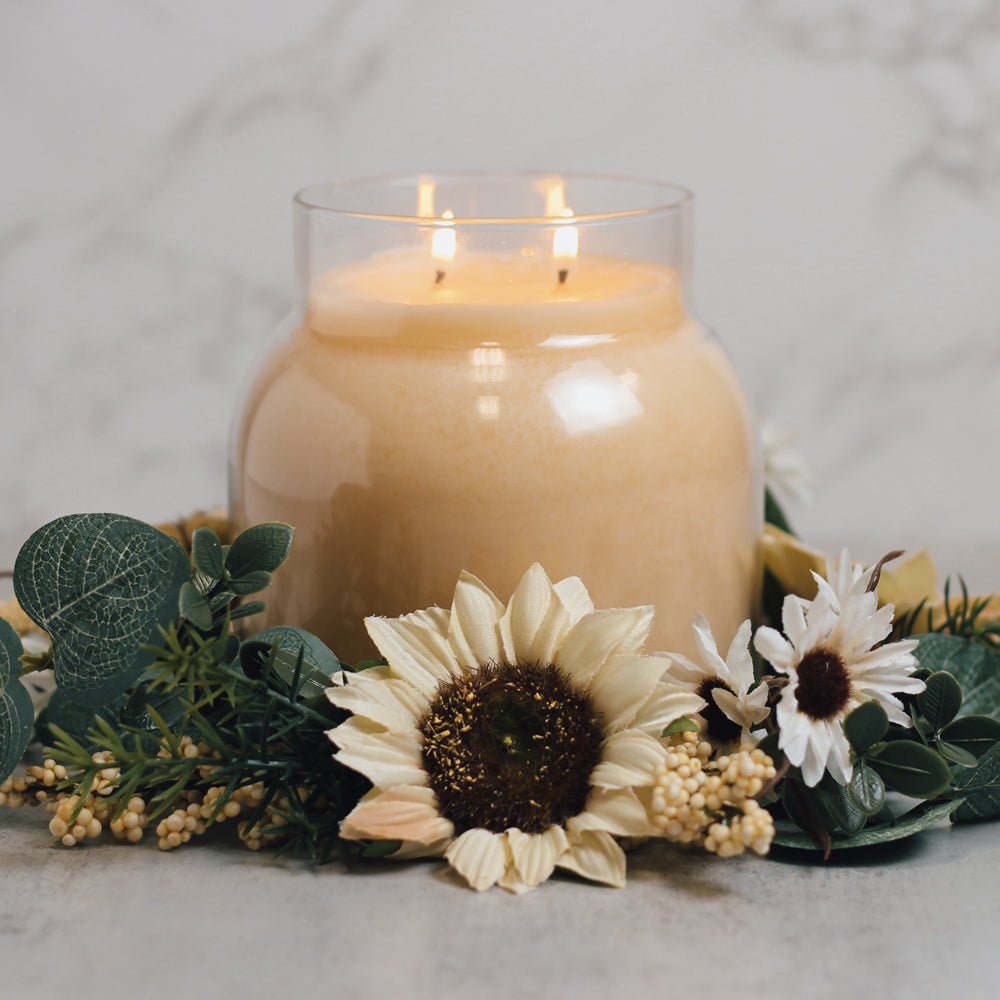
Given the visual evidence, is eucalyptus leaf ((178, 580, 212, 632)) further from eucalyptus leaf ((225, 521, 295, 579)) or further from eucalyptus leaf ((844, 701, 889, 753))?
eucalyptus leaf ((844, 701, 889, 753))

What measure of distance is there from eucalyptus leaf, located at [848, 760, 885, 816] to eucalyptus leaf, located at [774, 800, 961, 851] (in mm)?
10

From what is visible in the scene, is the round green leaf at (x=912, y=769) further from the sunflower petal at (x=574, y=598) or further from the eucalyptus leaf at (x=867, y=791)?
the sunflower petal at (x=574, y=598)

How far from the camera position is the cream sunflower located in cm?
42

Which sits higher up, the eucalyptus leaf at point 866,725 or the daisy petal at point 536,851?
the eucalyptus leaf at point 866,725

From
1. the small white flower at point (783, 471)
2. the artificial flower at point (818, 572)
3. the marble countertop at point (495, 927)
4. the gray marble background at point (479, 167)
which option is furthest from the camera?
the gray marble background at point (479, 167)

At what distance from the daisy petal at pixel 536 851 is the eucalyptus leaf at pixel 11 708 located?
18 centimetres

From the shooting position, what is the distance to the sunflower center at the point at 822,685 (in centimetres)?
43

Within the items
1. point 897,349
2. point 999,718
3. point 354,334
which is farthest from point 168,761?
point 897,349

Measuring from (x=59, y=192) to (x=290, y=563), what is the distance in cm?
53

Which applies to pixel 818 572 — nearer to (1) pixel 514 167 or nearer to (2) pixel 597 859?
(2) pixel 597 859

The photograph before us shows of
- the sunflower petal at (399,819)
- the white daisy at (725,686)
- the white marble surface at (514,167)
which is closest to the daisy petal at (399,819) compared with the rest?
the sunflower petal at (399,819)

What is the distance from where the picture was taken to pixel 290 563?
1.65 ft

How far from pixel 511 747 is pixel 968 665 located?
210 millimetres

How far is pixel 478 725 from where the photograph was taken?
439 mm
